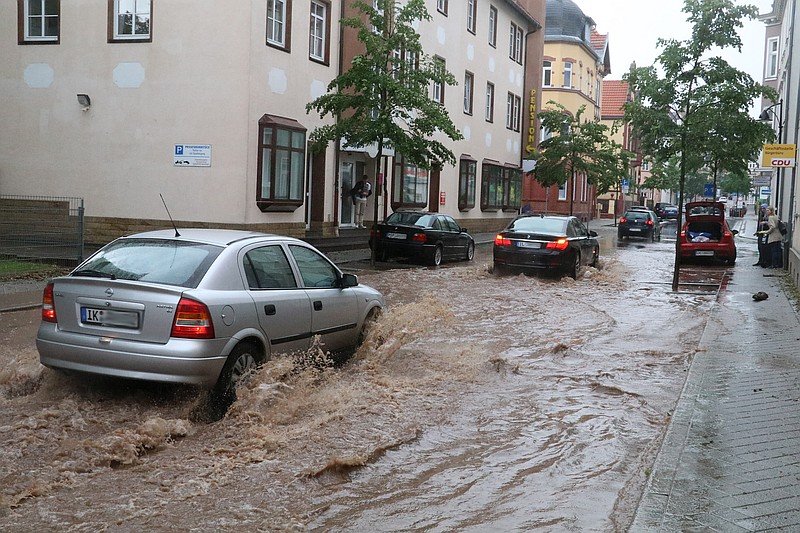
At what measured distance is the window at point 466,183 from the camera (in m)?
35.3

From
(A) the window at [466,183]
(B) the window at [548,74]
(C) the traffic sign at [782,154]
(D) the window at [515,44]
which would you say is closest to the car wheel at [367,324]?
(C) the traffic sign at [782,154]

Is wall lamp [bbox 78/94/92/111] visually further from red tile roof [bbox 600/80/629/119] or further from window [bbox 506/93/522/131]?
red tile roof [bbox 600/80/629/119]

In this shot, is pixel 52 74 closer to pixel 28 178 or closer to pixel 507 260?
pixel 28 178

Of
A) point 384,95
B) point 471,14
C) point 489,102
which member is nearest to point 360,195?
point 384,95

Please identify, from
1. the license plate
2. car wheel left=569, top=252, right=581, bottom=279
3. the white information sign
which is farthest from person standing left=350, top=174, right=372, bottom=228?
the license plate

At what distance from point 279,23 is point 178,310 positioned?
16185 mm

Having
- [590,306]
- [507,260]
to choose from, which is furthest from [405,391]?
[507,260]

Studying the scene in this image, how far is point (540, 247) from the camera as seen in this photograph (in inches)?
719

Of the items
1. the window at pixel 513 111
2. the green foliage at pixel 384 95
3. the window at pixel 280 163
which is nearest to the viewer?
the window at pixel 280 163

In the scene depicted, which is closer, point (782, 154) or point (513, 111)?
point (782, 154)

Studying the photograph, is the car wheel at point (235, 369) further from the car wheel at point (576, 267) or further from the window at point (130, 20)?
the window at point (130, 20)

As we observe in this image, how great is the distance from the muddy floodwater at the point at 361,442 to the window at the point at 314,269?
0.79m

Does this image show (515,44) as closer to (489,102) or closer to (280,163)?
(489,102)

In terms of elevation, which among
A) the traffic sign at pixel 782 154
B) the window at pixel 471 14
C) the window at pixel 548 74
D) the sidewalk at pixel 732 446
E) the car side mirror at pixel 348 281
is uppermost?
the window at pixel 548 74
